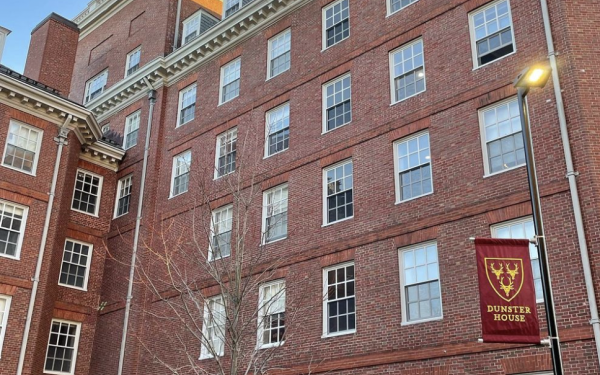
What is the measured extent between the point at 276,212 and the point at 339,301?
14.6 ft

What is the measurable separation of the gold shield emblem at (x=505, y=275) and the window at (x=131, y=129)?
72.1 feet

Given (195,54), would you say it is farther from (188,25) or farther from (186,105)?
(188,25)

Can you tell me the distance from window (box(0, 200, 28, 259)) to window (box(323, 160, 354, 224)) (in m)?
11.2

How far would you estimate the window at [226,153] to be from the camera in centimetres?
2442

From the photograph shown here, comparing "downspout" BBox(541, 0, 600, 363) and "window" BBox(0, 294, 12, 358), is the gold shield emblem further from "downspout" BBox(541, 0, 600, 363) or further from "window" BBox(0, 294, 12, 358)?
"window" BBox(0, 294, 12, 358)

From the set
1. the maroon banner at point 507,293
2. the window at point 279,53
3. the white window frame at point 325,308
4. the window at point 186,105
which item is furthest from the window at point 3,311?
the maroon banner at point 507,293

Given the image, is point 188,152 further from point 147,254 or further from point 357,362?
point 357,362

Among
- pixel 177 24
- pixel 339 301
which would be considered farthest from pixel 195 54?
pixel 339 301

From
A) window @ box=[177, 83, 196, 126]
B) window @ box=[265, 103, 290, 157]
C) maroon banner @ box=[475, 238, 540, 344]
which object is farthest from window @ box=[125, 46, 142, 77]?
maroon banner @ box=[475, 238, 540, 344]

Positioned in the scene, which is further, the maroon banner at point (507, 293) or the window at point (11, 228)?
the window at point (11, 228)

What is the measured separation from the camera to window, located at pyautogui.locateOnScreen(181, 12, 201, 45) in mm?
29594

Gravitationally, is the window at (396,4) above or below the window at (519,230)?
above

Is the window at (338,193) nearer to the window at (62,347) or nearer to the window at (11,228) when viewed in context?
the window at (11,228)

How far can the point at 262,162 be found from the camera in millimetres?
23047
